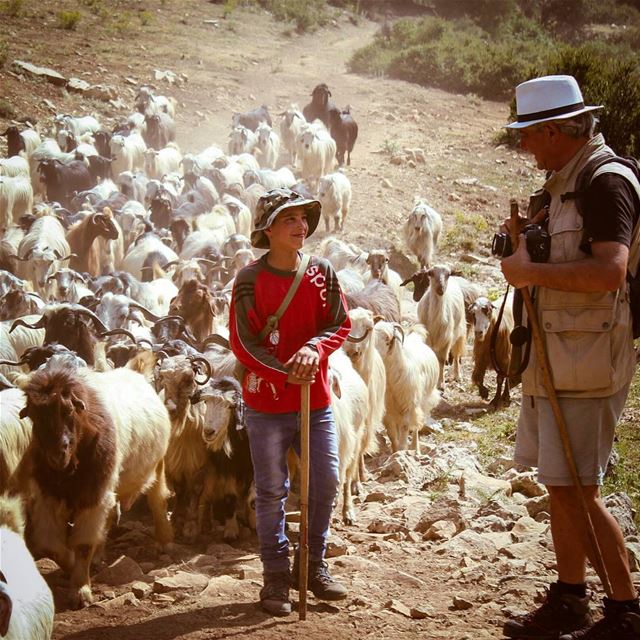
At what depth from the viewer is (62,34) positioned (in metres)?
12.3

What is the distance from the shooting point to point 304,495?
366 centimetres

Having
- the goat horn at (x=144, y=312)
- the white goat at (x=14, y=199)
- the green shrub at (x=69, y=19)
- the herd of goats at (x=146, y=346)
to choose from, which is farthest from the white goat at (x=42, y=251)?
the green shrub at (x=69, y=19)

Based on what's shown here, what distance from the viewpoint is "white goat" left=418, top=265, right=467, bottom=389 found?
10.1m

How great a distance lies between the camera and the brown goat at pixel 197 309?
8.29 meters

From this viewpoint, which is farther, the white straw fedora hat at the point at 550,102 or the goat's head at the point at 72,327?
the goat's head at the point at 72,327

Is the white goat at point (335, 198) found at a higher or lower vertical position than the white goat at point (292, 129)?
lower

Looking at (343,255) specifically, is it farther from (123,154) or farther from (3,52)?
(123,154)

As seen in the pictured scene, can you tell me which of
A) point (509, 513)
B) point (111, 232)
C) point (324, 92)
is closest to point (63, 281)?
point (111, 232)

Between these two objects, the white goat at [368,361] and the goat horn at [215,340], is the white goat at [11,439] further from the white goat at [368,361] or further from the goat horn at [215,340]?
the white goat at [368,361]

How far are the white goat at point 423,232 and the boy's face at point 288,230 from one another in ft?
30.6

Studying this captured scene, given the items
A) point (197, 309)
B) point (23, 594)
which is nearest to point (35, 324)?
point (197, 309)

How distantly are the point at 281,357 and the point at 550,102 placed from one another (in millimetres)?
1532

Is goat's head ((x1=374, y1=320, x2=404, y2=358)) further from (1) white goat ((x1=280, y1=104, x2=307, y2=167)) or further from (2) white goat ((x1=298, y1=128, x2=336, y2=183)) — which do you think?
(1) white goat ((x1=280, y1=104, x2=307, y2=167))

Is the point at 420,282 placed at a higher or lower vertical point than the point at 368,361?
higher
